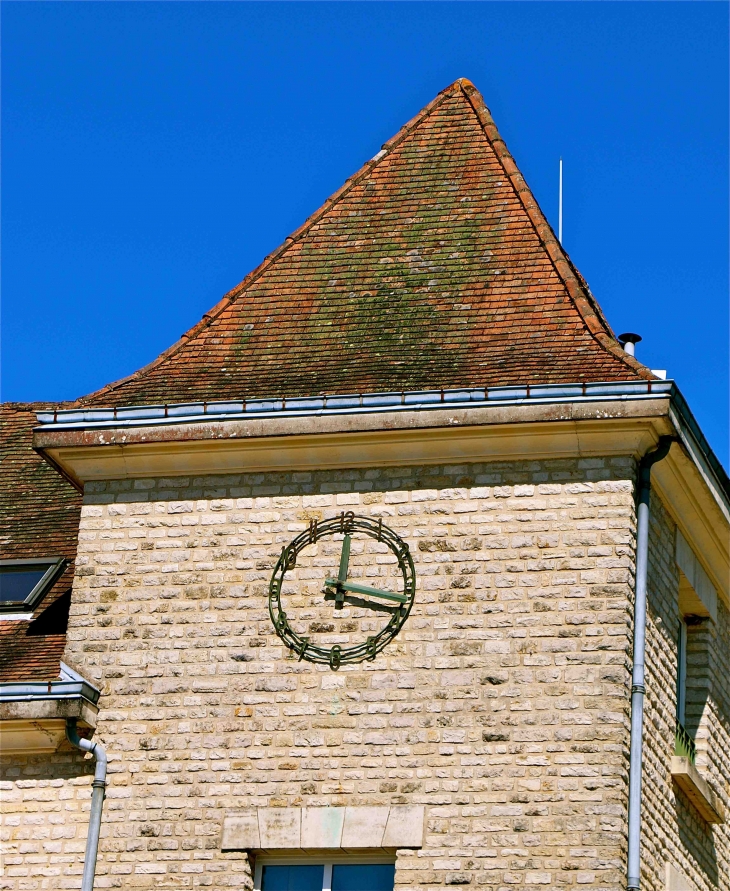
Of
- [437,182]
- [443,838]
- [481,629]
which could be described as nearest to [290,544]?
[481,629]

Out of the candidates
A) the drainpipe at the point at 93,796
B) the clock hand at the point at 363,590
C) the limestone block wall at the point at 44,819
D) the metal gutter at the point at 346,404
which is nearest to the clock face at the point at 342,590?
the clock hand at the point at 363,590

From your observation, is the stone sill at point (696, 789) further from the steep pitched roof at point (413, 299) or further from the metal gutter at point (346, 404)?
the steep pitched roof at point (413, 299)

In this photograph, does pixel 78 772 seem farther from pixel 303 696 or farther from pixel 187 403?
pixel 187 403

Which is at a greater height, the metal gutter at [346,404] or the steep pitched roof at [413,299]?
the steep pitched roof at [413,299]

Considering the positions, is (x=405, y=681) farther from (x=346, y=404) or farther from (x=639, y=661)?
(x=346, y=404)

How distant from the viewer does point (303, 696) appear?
13375mm

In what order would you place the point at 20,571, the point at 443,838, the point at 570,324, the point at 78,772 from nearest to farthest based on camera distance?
the point at 443,838 < the point at 78,772 < the point at 570,324 < the point at 20,571

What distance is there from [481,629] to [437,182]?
4.69m

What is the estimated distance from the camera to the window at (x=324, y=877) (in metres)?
12.9

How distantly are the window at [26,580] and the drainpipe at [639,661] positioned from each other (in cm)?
494

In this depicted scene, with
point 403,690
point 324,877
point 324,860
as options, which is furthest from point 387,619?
point 324,877

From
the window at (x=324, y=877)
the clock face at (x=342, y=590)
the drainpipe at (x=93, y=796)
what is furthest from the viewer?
the clock face at (x=342, y=590)

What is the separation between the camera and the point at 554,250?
15297mm

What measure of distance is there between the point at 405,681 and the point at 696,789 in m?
2.55
